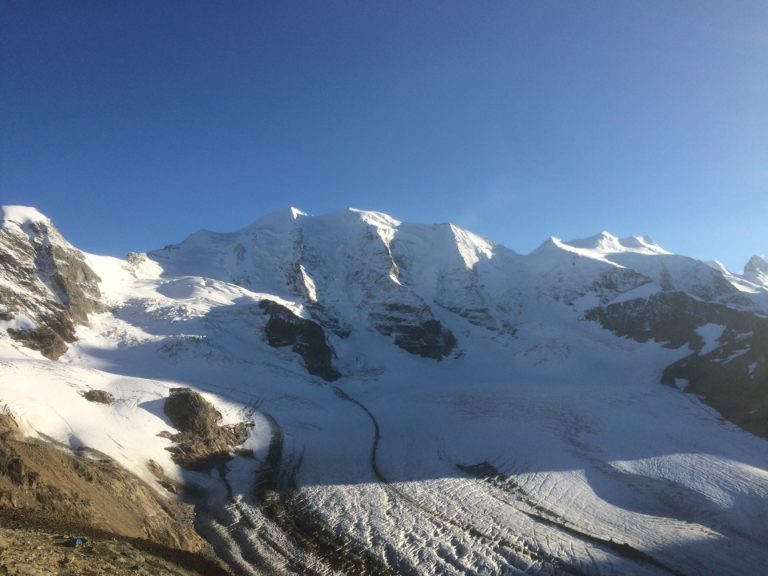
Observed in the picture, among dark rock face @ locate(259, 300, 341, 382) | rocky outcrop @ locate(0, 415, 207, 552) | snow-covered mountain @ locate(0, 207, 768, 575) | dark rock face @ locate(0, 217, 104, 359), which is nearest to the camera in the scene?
rocky outcrop @ locate(0, 415, 207, 552)

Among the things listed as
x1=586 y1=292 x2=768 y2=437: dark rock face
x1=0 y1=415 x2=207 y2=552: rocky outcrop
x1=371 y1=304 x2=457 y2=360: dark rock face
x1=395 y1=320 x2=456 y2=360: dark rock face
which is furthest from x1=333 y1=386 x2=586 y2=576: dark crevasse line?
x1=371 y1=304 x2=457 y2=360: dark rock face

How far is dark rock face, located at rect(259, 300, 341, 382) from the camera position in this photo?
85438 millimetres

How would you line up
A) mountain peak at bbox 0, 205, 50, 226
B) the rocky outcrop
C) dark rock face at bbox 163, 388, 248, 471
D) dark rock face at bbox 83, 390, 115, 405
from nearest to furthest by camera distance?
the rocky outcrop → dark rock face at bbox 163, 388, 248, 471 → dark rock face at bbox 83, 390, 115, 405 → mountain peak at bbox 0, 205, 50, 226

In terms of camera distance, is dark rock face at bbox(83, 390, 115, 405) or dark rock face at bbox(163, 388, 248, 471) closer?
dark rock face at bbox(163, 388, 248, 471)

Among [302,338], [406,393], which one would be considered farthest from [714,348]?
[302,338]

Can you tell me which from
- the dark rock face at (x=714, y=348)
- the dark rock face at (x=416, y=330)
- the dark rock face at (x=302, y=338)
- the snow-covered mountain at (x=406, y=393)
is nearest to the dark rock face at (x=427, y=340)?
the dark rock face at (x=416, y=330)

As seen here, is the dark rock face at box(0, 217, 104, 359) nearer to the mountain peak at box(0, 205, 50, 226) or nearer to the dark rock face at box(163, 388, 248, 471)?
the mountain peak at box(0, 205, 50, 226)

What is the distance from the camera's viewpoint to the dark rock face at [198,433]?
1538 inches

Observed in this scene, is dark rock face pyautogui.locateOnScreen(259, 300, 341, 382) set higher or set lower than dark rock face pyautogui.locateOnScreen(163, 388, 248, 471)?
higher

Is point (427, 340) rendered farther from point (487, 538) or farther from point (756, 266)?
point (756, 266)

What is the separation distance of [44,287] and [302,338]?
3961 cm

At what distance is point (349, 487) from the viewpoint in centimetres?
3688

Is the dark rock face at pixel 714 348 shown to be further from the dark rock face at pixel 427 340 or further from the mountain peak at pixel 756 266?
the mountain peak at pixel 756 266

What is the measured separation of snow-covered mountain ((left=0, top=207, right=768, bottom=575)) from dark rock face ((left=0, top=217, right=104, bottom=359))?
378 mm
